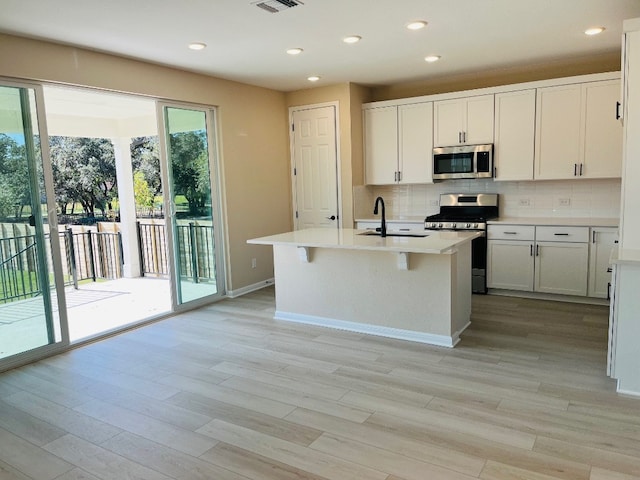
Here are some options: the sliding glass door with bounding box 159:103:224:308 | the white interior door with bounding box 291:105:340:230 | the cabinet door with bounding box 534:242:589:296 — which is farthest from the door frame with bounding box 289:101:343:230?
the cabinet door with bounding box 534:242:589:296

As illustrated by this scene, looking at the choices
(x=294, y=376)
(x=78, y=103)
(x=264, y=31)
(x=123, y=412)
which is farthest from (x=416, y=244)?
(x=78, y=103)

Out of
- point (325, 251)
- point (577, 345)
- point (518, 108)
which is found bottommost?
point (577, 345)

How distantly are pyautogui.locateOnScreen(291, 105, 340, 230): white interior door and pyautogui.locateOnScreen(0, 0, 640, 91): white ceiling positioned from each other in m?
1.01

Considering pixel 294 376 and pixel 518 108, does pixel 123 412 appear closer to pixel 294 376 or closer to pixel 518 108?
pixel 294 376

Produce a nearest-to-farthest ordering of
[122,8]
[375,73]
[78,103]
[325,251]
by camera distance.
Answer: [122,8]
[325,251]
[375,73]
[78,103]

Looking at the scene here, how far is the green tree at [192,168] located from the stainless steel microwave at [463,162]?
2760 millimetres

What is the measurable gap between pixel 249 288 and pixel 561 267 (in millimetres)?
3587

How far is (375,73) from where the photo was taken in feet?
17.7

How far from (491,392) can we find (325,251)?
6.31 ft

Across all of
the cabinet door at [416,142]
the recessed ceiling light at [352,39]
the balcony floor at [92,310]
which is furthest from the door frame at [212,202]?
the cabinet door at [416,142]

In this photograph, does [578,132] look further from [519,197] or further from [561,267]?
[561,267]

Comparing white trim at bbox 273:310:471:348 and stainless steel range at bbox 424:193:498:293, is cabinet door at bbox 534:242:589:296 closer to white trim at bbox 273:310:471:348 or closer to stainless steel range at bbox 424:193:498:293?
stainless steel range at bbox 424:193:498:293

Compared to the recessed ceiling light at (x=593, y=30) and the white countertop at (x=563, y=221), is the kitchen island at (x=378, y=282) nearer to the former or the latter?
the white countertop at (x=563, y=221)

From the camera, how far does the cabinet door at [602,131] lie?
4730mm
